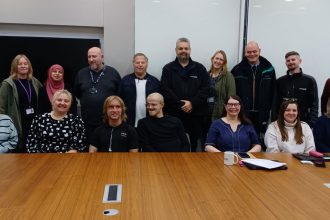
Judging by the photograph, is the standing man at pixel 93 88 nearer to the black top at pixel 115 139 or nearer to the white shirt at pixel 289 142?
the black top at pixel 115 139

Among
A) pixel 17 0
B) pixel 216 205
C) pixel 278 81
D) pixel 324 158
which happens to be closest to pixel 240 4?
pixel 278 81

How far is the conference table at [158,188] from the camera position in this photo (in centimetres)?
153

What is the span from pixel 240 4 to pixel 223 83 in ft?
3.71

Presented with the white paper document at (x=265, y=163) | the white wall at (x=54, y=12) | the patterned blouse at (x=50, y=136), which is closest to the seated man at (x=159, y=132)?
the patterned blouse at (x=50, y=136)

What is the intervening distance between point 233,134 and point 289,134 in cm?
49

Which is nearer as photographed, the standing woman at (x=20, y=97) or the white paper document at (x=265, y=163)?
the white paper document at (x=265, y=163)

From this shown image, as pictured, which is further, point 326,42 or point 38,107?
point 326,42

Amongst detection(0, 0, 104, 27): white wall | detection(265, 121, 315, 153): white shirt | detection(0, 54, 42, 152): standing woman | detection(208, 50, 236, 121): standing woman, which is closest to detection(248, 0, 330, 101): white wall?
detection(208, 50, 236, 121): standing woman

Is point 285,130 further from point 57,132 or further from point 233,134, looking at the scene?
point 57,132

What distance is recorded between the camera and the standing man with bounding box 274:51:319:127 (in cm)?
372

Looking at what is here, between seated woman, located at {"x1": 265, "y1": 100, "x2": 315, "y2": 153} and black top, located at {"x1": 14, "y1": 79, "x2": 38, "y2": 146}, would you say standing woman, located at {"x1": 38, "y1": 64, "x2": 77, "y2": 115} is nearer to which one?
black top, located at {"x1": 14, "y1": 79, "x2": 38, "y2": 146}

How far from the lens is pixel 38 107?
3.66 m

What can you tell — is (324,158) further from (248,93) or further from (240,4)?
(240,4)

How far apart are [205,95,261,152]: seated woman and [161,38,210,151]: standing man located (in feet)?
1.95
